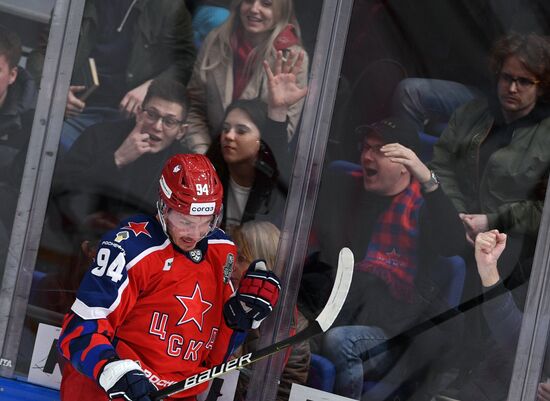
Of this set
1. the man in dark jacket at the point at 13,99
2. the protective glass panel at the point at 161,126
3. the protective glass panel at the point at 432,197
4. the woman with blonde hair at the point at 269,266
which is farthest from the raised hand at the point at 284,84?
the man in dark jacket at the point at 13,99

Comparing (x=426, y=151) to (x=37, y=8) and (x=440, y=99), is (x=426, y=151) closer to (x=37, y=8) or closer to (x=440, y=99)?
(x=440, y=99)

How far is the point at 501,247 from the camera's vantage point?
3.41m

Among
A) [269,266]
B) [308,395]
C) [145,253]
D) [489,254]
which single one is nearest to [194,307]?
[145,253]

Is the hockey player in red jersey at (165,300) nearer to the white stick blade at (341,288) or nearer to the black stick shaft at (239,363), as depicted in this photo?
the black stick shaft at (239,363)

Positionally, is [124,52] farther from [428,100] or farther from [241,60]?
[428,100]

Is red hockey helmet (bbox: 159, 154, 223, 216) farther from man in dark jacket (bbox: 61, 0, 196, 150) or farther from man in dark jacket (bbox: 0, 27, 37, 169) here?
man in dark jacket (bbox: 0, 27, 37, 169)

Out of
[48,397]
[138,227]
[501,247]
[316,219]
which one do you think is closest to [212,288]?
[138,227]

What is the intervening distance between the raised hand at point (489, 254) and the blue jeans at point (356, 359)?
0.43 metres

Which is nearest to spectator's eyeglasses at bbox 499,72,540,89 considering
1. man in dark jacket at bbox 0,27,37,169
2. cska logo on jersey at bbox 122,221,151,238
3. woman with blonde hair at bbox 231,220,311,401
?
woman with blonde hair at bbox 231,220,311,401

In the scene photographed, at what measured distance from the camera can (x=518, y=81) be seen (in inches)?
133

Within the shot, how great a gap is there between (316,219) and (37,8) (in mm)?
1324

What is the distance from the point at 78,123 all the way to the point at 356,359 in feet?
4.54

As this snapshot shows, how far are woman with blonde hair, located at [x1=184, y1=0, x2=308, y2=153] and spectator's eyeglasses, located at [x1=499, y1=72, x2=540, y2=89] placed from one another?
73 centimetres

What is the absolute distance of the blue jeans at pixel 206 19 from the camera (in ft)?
11.6
